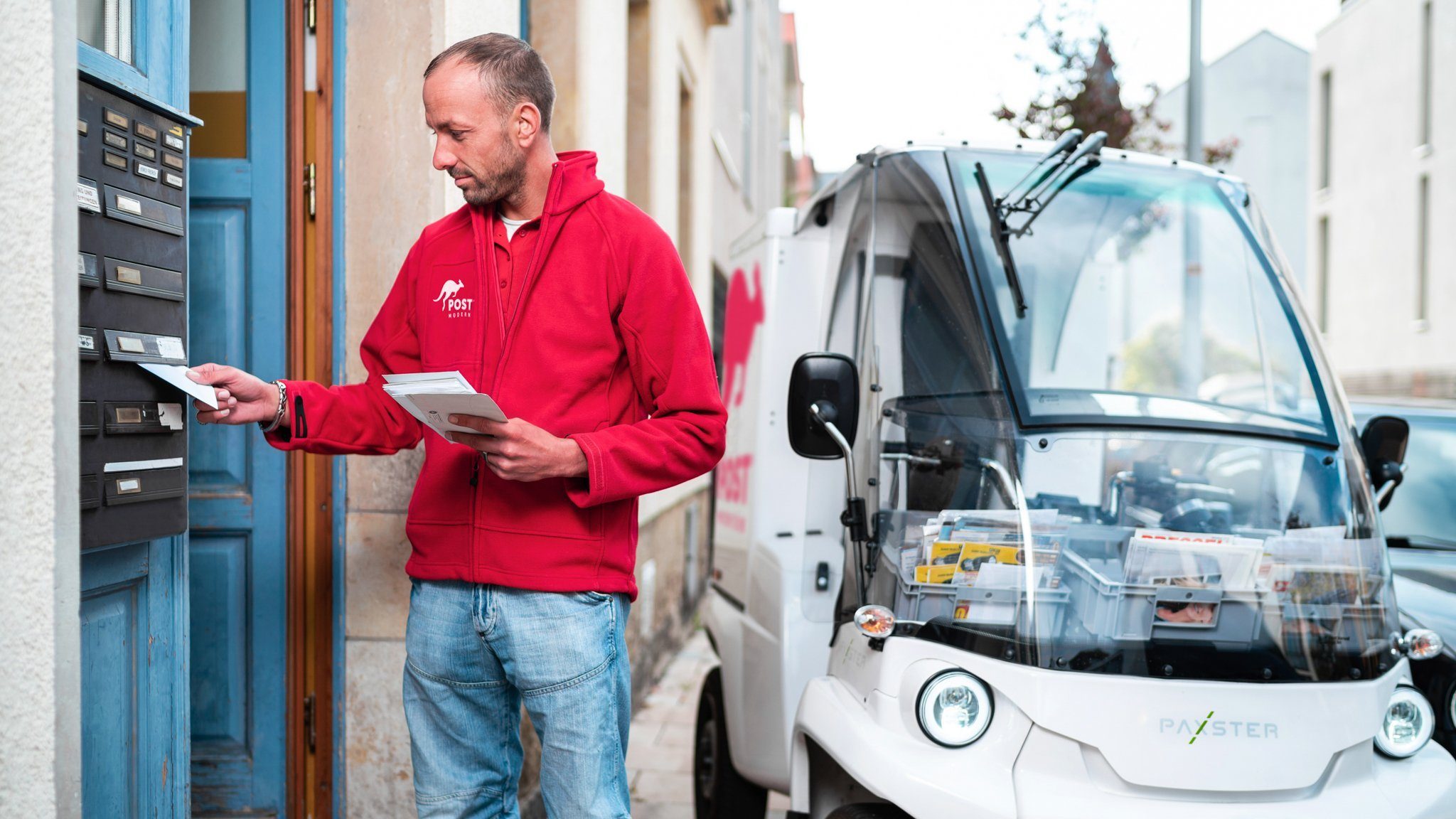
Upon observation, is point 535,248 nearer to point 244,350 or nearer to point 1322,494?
point 244,350

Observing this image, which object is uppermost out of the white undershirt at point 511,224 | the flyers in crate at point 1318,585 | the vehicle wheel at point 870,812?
the white undershirt at point 511,224

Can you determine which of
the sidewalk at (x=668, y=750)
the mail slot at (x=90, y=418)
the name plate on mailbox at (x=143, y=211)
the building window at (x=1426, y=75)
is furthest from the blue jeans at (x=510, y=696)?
the building window at (x=1426, y=75)

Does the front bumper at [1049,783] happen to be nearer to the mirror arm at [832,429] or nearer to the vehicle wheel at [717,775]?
the mirror arm at [832,429]

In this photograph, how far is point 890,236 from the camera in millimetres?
3076

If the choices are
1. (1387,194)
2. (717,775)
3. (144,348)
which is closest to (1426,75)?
(1387,194)

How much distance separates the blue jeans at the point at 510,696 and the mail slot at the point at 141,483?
54 centimetres

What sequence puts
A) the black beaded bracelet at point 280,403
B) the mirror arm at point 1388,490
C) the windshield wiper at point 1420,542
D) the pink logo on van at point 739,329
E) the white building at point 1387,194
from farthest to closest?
the white building at point 1387,194 → the windshield wiper at point 1420,542 → the pink logo on van at point 739,329 → the mirror arm at point 1388,490 → the black beaded bracelet at point 280,403

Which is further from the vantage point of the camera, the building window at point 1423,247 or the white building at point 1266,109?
the white building at point 1266,109

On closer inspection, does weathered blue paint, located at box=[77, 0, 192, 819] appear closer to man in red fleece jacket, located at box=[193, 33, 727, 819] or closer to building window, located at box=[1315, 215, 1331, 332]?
man in red fleece jacket, located at box=[193, 33, 727, 819]

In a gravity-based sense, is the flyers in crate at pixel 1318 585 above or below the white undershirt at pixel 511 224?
below

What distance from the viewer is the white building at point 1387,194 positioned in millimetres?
18891

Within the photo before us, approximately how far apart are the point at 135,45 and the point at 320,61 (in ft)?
4.06

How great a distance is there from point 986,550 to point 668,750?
3579mm

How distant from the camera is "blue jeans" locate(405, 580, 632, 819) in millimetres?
2180
